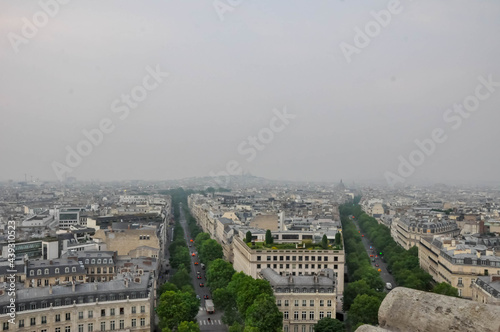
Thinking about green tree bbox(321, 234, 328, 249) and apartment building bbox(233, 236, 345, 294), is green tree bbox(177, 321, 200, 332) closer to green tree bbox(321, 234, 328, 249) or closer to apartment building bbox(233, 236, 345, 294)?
apartment building bbox(233, 236, 345, 294)

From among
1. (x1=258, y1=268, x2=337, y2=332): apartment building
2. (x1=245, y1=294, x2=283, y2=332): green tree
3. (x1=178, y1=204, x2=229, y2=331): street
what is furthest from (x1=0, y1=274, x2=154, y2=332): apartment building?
(x1=258, y1=268, x2=337, y2=332): apartment building

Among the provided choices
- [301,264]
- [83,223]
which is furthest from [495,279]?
[83,223]

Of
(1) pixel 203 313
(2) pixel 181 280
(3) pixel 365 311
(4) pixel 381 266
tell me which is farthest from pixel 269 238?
(4) pixel 381 266

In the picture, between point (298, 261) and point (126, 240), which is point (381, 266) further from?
point (126, 240)

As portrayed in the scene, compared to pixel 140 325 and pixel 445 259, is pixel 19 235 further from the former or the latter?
pixel 445 259

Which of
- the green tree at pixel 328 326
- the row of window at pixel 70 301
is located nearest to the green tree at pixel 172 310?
the row of window at pixel 70 301
